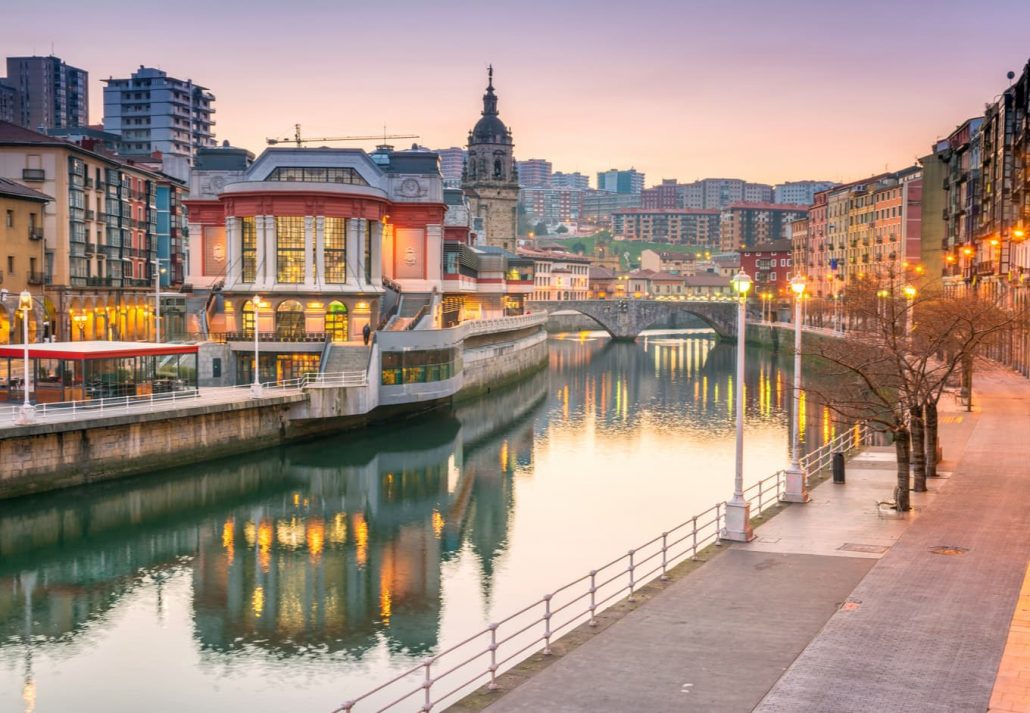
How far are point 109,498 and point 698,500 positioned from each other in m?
24.2

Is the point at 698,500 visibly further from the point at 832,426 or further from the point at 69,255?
the point at 69,255

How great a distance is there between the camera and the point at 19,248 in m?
80.5

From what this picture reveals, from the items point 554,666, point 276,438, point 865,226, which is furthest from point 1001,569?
point 865,226

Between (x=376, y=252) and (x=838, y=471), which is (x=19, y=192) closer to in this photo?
(x=376, y=252)

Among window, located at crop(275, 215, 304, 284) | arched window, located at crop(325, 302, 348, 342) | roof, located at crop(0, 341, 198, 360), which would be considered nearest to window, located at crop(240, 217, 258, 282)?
window, located at crop(275, 215, 304, 284)

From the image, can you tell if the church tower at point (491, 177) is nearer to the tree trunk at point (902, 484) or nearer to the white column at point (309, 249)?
the white column at point (309, 249)

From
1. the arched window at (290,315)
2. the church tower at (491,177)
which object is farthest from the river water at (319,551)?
the church tower at (491,177)

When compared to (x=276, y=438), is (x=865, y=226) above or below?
above

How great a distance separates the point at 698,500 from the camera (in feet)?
160

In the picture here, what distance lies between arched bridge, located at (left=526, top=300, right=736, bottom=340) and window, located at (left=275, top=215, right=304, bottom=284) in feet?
345

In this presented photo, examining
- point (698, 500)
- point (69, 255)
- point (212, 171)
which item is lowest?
point (698, 500)

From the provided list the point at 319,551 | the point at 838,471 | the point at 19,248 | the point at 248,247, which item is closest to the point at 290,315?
the point at 248,247

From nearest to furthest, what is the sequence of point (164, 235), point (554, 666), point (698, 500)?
point (554, 666), point (698, 500), point (164, 235)

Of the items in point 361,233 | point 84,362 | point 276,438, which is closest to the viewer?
point 84,362
